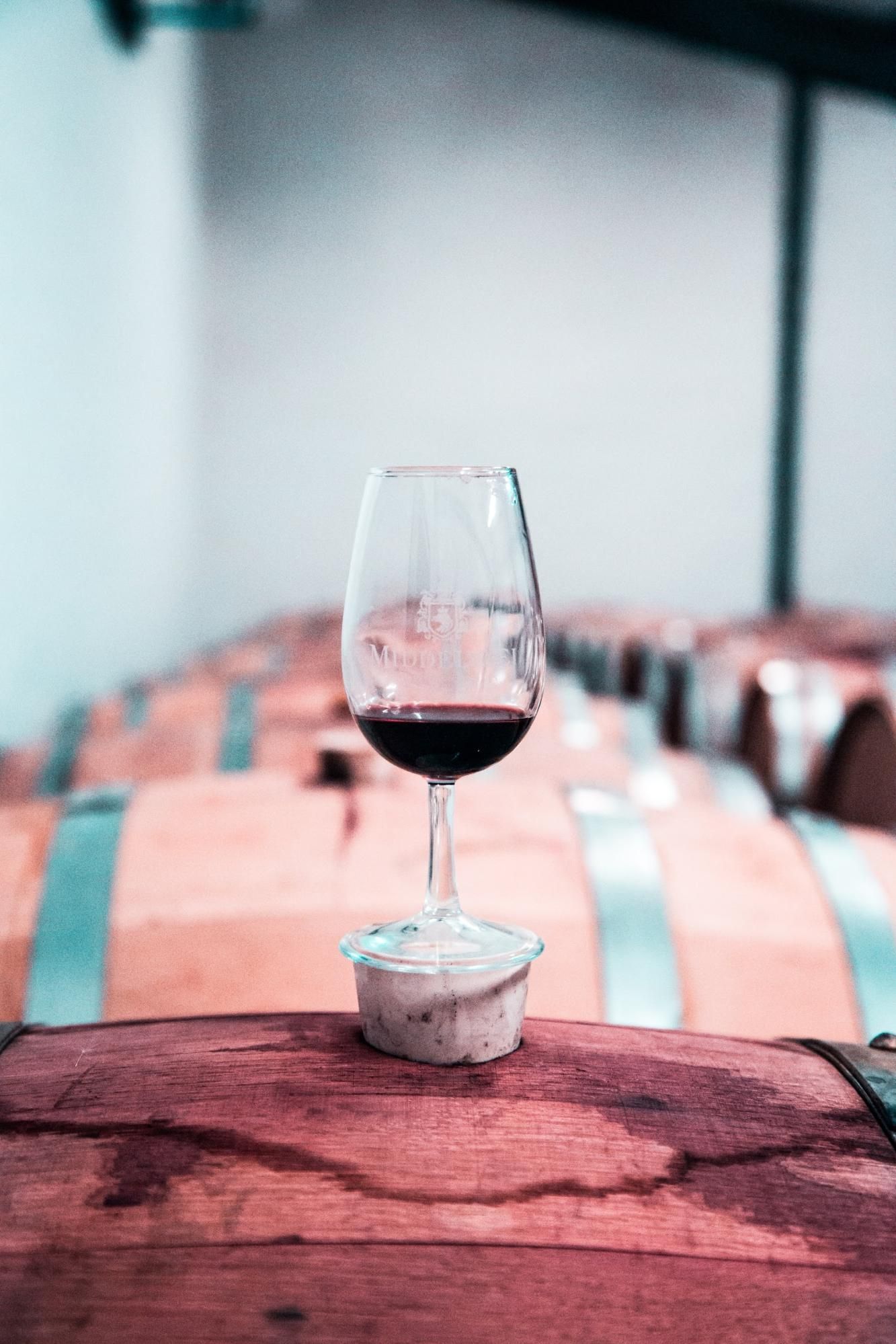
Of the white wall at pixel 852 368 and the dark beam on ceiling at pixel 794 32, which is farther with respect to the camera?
the white wall at pixel 852 368

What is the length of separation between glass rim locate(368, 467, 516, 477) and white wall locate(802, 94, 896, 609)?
7.78 m

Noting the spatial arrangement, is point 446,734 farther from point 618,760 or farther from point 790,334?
point 790,334

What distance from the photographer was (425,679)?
0.81 meters

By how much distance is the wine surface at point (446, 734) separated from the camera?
0.79 metres

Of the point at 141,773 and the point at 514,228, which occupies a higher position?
the point at 514,228

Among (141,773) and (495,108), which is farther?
(495,108)

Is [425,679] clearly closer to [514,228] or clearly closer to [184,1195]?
[184,1195]

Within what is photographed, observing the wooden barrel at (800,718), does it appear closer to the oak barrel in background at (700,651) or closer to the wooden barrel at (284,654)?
the oak barrel in background at (700,651)

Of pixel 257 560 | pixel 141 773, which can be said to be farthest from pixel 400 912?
pixel 257 560

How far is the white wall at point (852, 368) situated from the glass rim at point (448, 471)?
7.78m

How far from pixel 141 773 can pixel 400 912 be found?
1.09m

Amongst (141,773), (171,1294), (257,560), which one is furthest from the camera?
(257,560)

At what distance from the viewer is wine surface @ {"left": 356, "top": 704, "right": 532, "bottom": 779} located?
79cm

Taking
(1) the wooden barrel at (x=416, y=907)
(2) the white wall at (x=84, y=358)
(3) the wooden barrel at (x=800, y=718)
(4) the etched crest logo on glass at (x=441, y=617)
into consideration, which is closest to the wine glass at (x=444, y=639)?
(4) the etched crest logo on glass at (x=441, y=617)
